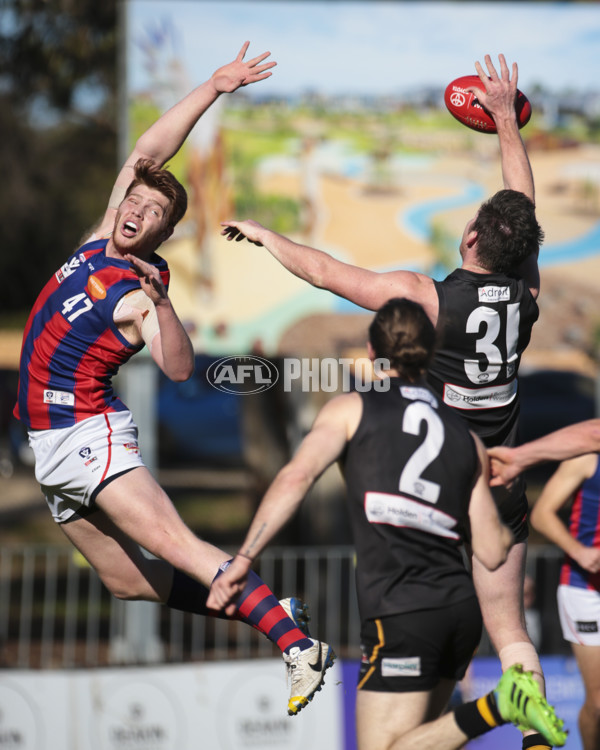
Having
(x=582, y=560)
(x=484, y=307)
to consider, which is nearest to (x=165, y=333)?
(x=484, y=307)

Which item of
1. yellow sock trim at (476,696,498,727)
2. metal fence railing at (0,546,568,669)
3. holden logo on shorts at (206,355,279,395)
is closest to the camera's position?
yellow sock trim at (476,696,498,727)

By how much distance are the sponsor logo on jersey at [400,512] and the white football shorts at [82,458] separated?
1.18 meters

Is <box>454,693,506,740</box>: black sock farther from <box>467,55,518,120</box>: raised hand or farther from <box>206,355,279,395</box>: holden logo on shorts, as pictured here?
<box>467,55,518,120</box>: raised hand

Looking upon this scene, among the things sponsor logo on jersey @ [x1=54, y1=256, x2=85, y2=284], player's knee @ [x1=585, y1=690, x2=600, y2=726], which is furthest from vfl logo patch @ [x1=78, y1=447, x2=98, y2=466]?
player's knee @ [x1=585, y1=690, x2=600, y2=726]

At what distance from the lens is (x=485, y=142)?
12281 millimetres

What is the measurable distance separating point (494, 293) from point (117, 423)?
75.0 inches

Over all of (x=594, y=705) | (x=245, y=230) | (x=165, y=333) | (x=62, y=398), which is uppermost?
(x=245, y=230)

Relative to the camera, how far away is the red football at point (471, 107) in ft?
17.9

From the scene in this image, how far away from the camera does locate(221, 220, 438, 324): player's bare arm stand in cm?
475

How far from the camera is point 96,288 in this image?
4684 millimetres

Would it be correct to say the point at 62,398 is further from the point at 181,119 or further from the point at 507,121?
the point at 507,121

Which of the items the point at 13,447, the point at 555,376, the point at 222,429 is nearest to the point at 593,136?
the point at 555,376

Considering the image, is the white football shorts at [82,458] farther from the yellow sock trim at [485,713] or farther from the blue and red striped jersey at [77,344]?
the yellow sock trim at [485,713]

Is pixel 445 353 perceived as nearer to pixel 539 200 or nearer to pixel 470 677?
pixel 470 677
